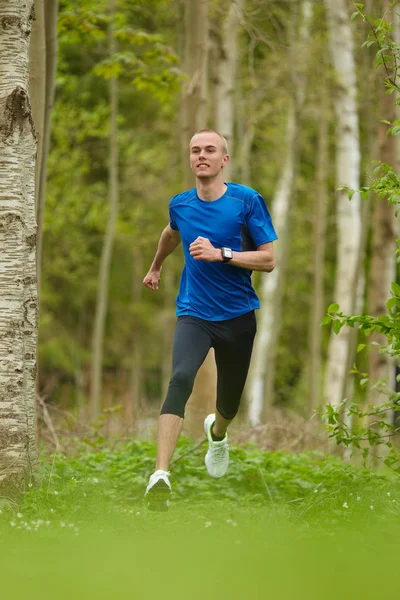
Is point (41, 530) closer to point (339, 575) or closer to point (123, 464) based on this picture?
point (339, 575)

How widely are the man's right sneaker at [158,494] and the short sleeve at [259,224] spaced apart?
71.3 inches

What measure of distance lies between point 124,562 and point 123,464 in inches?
148

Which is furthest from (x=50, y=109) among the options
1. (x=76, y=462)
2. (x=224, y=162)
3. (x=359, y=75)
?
(x=359, y=75)

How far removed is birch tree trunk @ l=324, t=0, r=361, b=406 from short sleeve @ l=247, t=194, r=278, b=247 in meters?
10.2

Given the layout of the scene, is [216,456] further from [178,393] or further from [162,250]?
[162,250]

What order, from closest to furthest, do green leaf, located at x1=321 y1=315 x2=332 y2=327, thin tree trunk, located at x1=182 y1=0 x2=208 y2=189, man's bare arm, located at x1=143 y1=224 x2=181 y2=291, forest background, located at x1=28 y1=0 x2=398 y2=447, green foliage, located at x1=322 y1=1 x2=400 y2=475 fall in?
green foliage, located at x1=322 y1=1 x2=400 y2=475, green leaf, located at x1=321 y1=315 x2=332 y2=327, man's bare arm, located at x1=143 y1=224 x2=181 y2=291, thin tree trunk, located at x1=182 y1=0 x2=208 y2=189, forest background, located at x1=28 y1=0 x2=398 y2=447

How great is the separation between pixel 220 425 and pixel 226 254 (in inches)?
69.6

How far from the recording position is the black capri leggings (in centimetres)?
635

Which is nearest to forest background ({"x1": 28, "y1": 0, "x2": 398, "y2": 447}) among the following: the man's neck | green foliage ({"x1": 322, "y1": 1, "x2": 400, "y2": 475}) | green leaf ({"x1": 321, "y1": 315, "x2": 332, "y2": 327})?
green foliage ({"x1": 322, "y1": 1, "x2": 400, "y2": 475})

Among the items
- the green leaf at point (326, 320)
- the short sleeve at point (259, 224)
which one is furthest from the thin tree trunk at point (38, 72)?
the green leaf at point (326, 320)

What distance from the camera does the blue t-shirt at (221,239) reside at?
666 cm

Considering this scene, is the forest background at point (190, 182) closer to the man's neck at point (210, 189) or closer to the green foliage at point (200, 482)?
A: the green foliage at point (200, 482)

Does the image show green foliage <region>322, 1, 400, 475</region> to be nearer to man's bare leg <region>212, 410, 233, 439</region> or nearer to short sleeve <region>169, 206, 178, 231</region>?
man's bare leg <region>212, 410, 233, 439</region>

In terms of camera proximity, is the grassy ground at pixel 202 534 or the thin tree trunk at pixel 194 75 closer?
the grassy ground at pixel 202 534
